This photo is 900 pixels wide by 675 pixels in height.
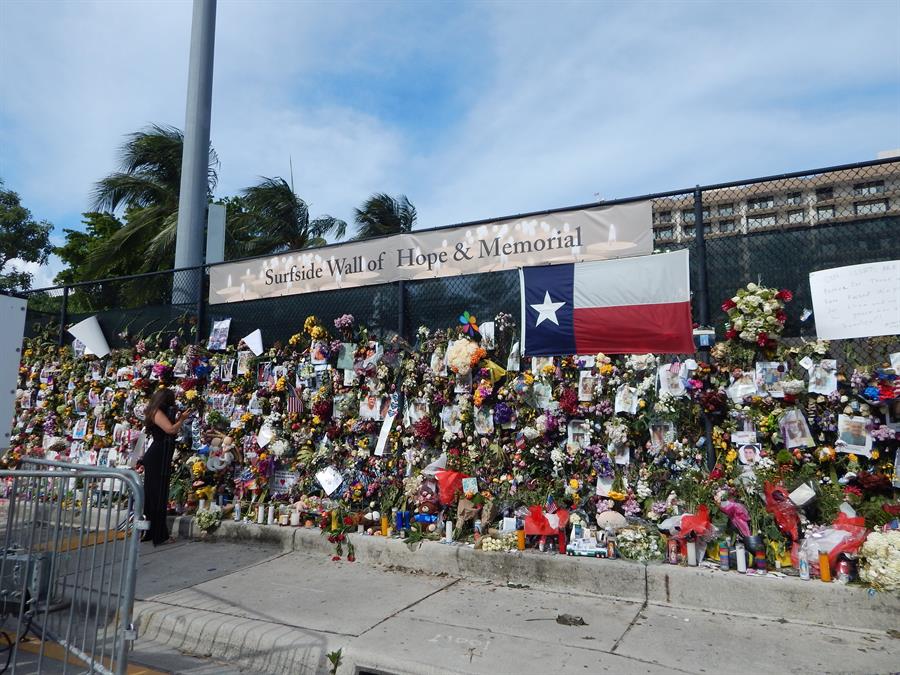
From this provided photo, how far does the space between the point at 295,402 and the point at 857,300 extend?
5.37 m

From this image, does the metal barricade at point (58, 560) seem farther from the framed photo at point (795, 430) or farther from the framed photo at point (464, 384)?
the framed photo at point (795, 430)

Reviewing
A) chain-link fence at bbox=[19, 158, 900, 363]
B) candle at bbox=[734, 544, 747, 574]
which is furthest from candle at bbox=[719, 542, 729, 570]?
chain-link fence at bbox=[19, 158, 900, 363]

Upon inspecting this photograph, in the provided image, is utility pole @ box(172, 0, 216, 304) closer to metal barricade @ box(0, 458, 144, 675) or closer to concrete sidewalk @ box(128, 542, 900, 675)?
concrete sidewalk @ box(128, 542, 900, 675)

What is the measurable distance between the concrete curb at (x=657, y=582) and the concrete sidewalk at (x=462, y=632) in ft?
0.23

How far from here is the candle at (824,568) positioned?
412cm

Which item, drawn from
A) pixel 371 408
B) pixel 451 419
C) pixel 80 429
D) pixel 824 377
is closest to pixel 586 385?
pixel 451 419

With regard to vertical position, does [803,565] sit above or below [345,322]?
below

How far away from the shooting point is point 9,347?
5230 mm

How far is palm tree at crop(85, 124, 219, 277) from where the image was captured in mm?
17656

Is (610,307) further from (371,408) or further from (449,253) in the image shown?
(371,408)

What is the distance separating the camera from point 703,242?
536cm

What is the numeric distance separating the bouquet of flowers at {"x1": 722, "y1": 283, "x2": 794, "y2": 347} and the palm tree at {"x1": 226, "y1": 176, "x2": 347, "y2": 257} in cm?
1558

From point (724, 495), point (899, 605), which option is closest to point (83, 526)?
point (724, 495)

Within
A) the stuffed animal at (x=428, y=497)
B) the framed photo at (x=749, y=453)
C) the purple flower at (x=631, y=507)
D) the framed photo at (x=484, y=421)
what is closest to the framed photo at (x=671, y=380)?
the framed photo at (x=749, y=453)
